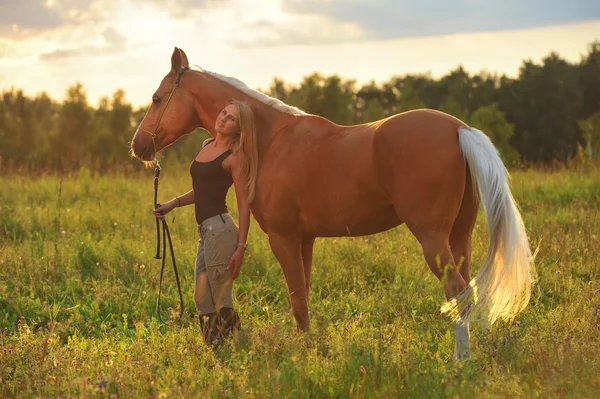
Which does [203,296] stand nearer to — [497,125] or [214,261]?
[214,261]

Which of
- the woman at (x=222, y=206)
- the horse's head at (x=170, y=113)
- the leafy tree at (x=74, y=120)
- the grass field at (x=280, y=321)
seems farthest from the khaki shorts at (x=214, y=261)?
the leafy tree at (x=74, y=120)

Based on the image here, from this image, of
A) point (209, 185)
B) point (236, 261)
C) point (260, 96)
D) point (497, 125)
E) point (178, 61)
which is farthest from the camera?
point (497, 125)

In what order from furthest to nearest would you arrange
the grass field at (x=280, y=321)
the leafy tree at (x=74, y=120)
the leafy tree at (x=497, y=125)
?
1. the leafy tree at (x=74, y=120)
2. the leafy tree at (x=497, y=125)
3. the grass field at (x=280, y=321)

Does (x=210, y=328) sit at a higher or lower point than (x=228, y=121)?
lower

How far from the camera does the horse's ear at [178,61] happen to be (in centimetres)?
525

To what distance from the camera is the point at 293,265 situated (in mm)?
4738

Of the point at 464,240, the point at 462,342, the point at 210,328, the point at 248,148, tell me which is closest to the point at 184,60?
the point at 248,148

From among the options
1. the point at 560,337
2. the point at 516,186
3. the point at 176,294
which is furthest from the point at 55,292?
the point at 516,186

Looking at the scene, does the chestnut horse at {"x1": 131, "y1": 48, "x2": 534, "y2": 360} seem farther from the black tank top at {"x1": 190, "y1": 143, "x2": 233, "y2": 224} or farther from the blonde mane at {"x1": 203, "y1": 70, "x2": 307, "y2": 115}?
the black tank top at {"x1": 190, "y1": 143, "x2": 233, "y2": 224}

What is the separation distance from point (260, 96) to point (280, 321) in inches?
71.0

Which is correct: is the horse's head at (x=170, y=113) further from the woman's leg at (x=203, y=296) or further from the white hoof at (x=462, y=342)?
the white hoof at (x=462, y=342)

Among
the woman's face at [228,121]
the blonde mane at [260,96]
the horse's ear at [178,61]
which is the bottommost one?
the woman's face at [228,121]

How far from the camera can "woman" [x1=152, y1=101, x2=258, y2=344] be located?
15.6ft

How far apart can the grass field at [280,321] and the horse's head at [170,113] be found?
143cm
